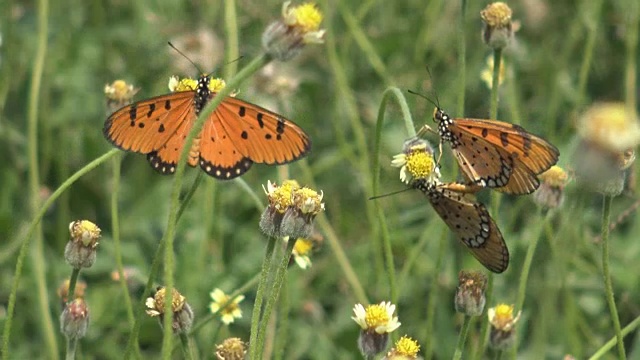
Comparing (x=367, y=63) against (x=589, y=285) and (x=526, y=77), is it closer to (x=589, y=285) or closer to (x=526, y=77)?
(x=526, y=77)

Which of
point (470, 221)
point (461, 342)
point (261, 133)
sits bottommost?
point (461, 342)

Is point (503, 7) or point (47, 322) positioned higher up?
point (503, 7)

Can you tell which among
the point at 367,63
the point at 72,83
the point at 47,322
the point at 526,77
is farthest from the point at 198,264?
the point at 526,77

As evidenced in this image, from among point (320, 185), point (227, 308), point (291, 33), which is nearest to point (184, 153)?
point (291, 33)

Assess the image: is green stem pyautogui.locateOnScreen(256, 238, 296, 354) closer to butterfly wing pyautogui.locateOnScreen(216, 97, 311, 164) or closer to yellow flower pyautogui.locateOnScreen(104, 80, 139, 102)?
butterfly wing pyautogui.locateOnScreen(216, 97, 311, 164)

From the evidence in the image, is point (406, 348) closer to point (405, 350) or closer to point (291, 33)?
point (405, 350)

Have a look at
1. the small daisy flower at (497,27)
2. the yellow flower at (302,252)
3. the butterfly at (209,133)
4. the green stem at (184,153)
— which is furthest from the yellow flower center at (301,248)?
the green stem at (184,153)
